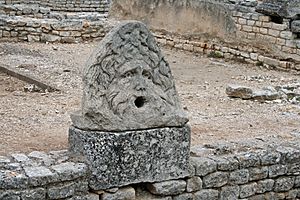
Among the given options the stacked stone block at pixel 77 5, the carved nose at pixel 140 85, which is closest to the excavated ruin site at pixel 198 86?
the carved nose at pixel 140 85

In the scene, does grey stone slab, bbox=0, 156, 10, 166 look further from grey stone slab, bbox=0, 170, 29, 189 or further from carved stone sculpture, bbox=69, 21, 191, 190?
carved stone sculpture, bbox=69, 21, 191, 190

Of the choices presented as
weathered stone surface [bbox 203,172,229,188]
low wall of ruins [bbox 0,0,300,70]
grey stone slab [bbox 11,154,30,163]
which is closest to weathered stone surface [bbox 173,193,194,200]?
weathered stone surface [bbox 203,172,229,188]

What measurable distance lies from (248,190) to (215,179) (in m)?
0.41

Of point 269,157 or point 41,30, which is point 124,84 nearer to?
point 269,157

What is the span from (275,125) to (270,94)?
1.90m

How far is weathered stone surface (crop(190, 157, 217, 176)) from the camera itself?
18.6ft

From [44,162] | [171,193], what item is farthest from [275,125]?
[44,162]

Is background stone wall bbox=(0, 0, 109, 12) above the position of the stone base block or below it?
below

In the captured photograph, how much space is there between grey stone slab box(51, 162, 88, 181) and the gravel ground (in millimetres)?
1476

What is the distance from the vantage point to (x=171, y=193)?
18.1 feet

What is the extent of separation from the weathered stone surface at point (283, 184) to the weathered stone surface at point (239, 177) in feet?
1.25

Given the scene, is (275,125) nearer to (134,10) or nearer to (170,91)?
(170,91)

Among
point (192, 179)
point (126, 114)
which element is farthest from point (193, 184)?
point (126, 114)

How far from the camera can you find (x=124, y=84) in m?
5.23
